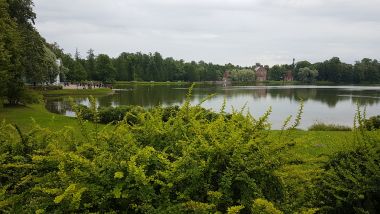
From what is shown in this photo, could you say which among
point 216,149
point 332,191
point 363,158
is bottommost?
point 332,191

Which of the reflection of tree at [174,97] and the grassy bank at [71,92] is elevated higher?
the grassy bank at [71,92]

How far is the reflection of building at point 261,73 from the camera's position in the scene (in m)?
166

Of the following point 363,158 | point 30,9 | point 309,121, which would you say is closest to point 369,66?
point 309,121

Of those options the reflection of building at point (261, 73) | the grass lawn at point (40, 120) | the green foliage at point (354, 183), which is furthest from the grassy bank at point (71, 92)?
the reflection of building at point (261, 73)

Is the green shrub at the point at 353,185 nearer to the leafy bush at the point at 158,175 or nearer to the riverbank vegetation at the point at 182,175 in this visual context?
the riverbank vegetation at the point at 182,175

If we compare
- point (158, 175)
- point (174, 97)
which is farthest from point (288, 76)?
point (158, 175)

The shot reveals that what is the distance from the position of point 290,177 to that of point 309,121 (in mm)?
25601

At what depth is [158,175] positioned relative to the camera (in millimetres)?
3113

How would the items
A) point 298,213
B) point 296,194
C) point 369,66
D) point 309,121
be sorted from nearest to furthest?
1. point 298,213
2. point 296,194
3. point 309,121
4. point 369,66

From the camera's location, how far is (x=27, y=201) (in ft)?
10.7

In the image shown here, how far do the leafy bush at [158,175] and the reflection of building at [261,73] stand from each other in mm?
165441

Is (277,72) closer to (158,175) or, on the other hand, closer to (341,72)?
(341,72)

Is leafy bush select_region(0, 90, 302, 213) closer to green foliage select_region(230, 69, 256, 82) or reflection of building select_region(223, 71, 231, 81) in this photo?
green foliage select_region(230, 69, 256, 82)

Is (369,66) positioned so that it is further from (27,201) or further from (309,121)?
(27,201)
